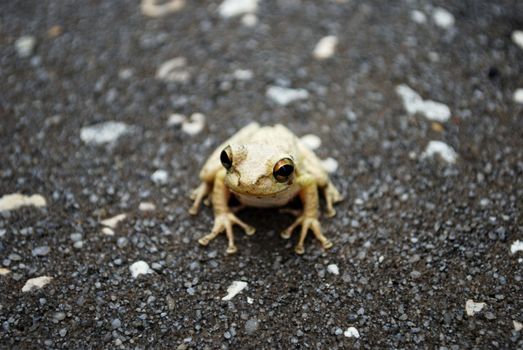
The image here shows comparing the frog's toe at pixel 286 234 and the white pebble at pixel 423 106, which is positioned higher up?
the white pebble at pixel 423 106

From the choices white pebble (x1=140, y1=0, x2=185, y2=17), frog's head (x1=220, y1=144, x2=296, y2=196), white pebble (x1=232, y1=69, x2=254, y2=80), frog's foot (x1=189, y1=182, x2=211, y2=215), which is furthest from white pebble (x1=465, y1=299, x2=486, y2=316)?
white pebble (x1=140, y1=0, x2=185, y2=17)

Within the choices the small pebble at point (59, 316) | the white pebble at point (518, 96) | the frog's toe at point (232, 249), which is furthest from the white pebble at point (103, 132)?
the white pebble at point (518, 96)

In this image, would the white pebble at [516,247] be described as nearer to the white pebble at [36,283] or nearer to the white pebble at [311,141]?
the white pebble at [311,141]

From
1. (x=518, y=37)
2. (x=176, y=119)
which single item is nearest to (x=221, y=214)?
(x=176, y=119)

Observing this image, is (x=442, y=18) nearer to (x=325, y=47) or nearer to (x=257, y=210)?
(x=325, y=47)

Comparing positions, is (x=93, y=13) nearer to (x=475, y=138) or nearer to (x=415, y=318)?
(x=475, y=138)

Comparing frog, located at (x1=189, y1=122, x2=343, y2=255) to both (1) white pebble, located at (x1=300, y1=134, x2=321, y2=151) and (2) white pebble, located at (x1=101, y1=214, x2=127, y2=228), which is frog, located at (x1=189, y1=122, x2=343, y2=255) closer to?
(1) white pebble, located at (x1=300, y1=134, x2=321, y2=151)

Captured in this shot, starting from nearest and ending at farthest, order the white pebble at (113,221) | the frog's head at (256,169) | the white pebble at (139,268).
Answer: the frog's head at (256,169), the white pebble at (139,268), the white pebble at (113,221)

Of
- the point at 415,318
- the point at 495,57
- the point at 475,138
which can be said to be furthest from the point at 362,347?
the point at 495,57
